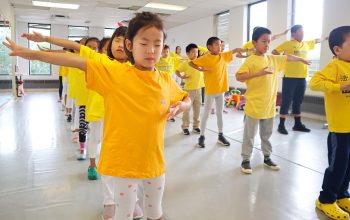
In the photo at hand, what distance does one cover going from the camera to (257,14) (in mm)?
8242

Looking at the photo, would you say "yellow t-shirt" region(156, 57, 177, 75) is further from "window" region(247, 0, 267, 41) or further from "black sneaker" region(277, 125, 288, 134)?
"window" region(247, 0, 267, 41)

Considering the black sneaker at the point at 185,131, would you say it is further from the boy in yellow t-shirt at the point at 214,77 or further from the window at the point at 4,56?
the window at the point at 4,56

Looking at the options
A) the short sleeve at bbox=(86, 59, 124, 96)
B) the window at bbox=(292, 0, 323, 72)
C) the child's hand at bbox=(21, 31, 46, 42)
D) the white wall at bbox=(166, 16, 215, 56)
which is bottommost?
the short sleeve at bbox=(86, 59, 124, 96)

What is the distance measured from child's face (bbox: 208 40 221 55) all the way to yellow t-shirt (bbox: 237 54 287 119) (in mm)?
1083

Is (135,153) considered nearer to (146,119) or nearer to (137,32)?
(146,119)

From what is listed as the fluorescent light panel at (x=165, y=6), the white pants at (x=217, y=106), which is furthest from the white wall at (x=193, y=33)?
the white pants at (x=217, y=106)

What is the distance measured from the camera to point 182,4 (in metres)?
8.50

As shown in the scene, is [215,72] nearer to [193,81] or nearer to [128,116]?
[193,81]

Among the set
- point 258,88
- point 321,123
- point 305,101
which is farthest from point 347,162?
point 305,101

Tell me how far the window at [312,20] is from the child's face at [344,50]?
4.61m

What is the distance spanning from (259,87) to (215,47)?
4.06 feet

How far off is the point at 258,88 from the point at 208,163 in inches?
37.4

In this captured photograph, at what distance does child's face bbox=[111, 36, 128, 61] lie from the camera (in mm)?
1861

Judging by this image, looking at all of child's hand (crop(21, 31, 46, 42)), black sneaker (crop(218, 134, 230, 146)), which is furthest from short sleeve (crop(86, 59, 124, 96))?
black sneaker (crop(218, 134, 230, 146))
